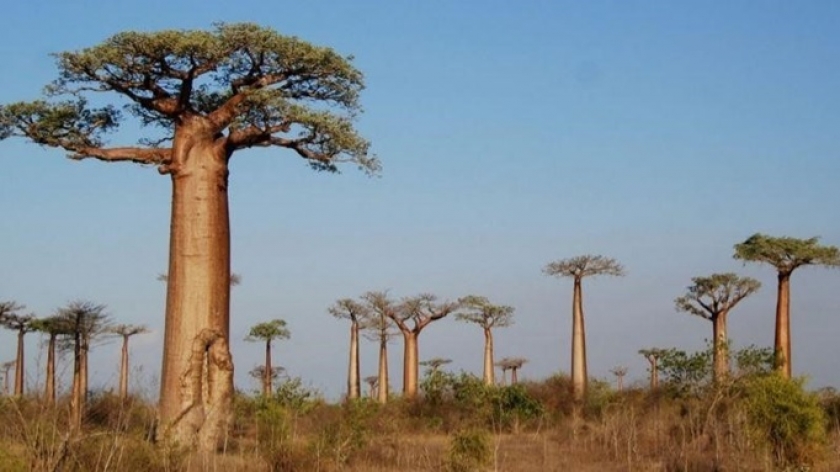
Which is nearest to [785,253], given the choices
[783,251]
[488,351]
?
[783,251]

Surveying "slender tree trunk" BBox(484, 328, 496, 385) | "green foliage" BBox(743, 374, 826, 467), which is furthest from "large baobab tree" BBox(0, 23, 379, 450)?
"slender tree trunk" BBox(484, 328, 496, 385)

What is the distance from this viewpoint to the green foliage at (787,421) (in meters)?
8.70

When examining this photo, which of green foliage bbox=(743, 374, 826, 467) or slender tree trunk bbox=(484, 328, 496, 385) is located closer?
green foliage bbox=(743, 374, 826, 467)

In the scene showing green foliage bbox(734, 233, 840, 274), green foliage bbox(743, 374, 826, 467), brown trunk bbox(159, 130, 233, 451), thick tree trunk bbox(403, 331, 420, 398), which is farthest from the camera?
thick tree trunk bbox(403, 331, 420, 398)

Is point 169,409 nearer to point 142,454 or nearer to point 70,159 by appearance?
point 142,454

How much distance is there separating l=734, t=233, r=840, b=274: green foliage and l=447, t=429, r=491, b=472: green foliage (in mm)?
14094

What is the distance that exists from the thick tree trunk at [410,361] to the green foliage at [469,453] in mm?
19316

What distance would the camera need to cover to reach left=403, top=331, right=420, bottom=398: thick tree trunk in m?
28.3

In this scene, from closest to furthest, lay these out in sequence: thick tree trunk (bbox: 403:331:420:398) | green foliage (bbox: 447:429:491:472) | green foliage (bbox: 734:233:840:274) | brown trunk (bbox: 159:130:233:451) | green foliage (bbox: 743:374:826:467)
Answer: green foliage (bbox: 447:429:491:472) → green foliage (bbox: 743:374:826:467) → brown trunk (bbox: 159:130:233:451) → green foliage (bbox: 734:233:840:274) → thick tree trunk (bbox: 403:331:420:398)

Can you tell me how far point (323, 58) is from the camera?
31.9ft

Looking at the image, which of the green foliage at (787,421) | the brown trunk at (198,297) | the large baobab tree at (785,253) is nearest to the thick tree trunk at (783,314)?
the large baobab tree at (785,253)

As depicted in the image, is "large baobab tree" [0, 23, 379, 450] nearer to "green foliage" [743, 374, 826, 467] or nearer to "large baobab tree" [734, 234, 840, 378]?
"green foliage" [743, 374, 826, 467]

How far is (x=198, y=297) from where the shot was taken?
30.7 feet

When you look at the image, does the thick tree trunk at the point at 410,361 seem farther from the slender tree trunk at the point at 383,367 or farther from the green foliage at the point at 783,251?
the green foliage at the point at 783,251
